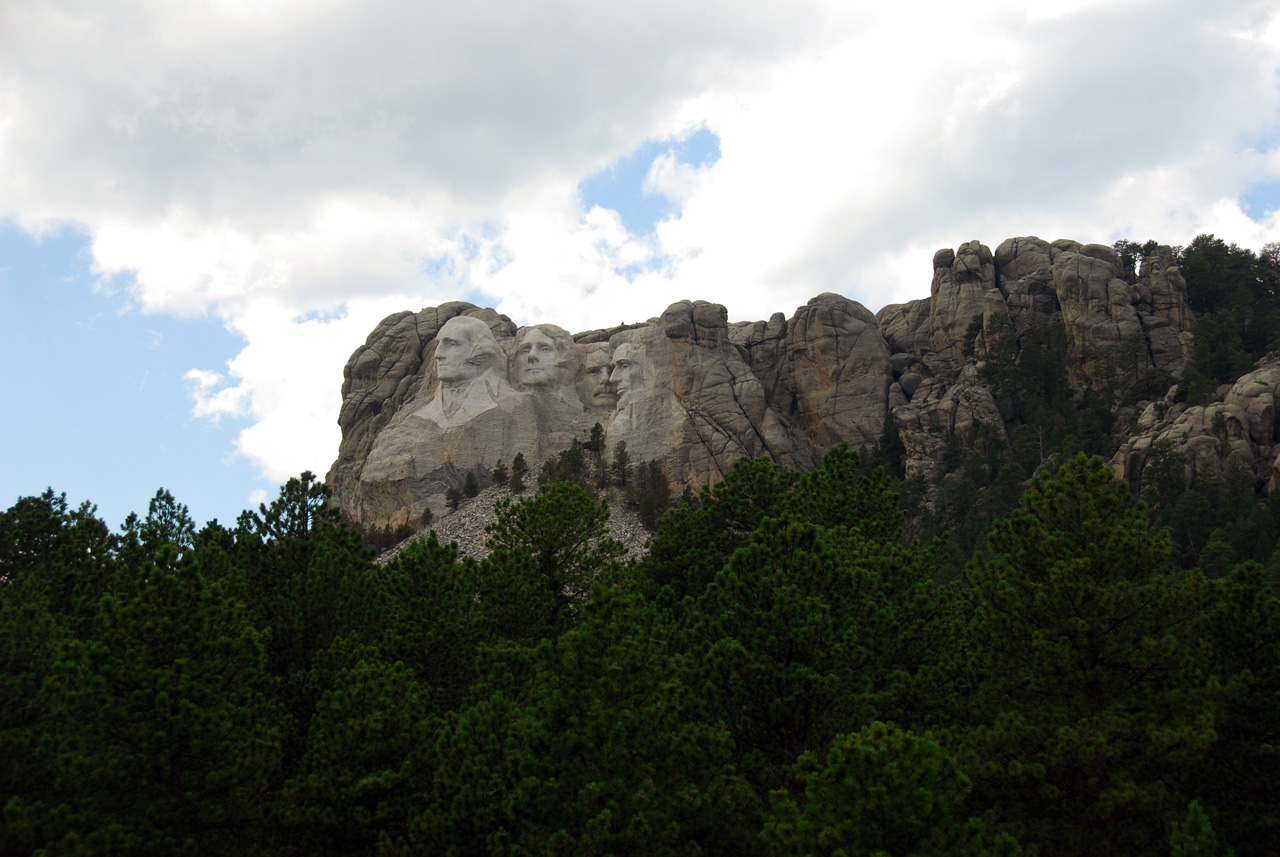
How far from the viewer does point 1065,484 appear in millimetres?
17297

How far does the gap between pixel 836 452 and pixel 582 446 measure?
3861 cm

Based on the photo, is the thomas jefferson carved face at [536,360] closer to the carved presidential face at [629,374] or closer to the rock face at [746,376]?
the rock face at [746,376]

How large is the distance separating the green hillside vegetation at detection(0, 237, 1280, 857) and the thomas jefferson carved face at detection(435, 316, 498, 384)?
4671 centimetres

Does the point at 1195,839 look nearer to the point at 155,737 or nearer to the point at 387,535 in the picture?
the point at 155,737

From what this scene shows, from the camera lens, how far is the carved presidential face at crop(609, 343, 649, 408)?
66.2 meters

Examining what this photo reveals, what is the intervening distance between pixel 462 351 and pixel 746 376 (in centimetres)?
1930

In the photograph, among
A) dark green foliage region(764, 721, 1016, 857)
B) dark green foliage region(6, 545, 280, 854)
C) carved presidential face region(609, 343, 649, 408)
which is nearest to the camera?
dark green foliage region(764, 721, 1016, 857)

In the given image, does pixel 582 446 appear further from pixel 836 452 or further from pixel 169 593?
pixel 169 593

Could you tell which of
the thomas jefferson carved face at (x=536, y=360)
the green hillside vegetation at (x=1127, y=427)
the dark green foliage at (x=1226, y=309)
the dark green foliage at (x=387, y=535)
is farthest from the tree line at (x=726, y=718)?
the thomas jefferson carved face at (x=536, y=360)

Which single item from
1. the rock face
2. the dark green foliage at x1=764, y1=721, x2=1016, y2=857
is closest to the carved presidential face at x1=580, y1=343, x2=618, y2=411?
the rock face

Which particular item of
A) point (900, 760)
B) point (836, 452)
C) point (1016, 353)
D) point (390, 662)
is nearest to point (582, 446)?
point (1016, 353)

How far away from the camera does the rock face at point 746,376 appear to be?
5975 cm

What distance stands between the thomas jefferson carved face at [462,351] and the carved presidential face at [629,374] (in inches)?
336

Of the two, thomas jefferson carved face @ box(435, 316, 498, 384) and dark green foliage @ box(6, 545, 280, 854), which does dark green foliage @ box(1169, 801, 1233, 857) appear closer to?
dark green foliage @ box(6, 545, 280, 854)
